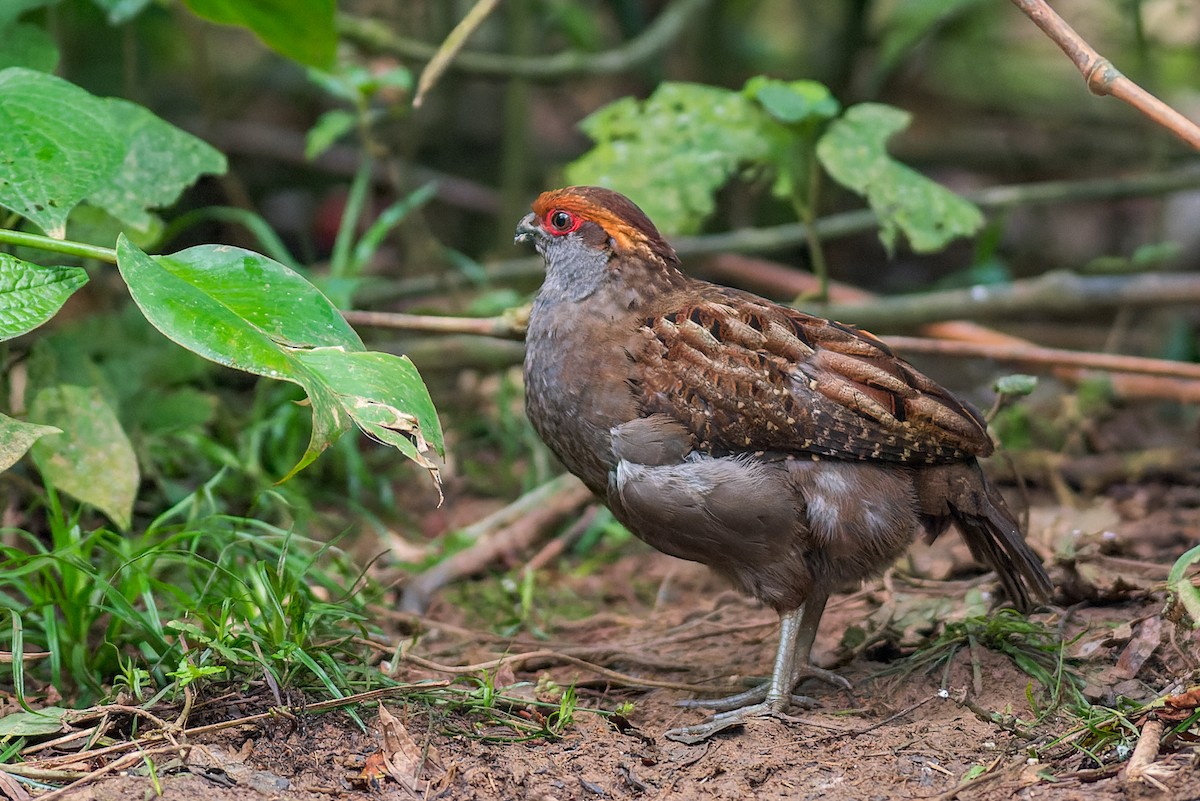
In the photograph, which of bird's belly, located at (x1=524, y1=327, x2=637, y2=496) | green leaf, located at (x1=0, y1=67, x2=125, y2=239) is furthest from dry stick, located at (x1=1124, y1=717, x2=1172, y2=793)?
green leaf, located at (x1=0, y1=67, x2=125, y2=239)

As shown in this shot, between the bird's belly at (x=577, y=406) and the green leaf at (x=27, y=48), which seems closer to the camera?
the bird's belly at (x=577, y=406)

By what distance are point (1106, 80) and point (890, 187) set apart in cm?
150

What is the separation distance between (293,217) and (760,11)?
3.67m

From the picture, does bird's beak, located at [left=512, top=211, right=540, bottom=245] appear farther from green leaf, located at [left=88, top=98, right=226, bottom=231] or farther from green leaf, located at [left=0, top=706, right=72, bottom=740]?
green leaf, located at [left=0, top=706, right=72, bottom=740]

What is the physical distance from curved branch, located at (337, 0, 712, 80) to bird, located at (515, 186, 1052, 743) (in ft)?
9.30

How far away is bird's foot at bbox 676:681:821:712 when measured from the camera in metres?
3.67

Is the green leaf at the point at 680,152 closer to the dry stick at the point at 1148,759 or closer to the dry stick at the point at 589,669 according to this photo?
the dry stick at the point at 589,669

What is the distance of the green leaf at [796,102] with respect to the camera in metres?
4.52

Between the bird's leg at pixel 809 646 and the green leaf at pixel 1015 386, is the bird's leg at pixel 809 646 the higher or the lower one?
the lower one

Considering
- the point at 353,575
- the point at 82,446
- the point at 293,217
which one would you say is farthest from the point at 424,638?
the point at 293,217

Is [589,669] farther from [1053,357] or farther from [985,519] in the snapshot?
[1053,357]

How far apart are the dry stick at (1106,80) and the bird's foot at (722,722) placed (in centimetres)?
189

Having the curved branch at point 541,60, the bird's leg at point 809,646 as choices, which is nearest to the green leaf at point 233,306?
the bird's leg at point 809,646

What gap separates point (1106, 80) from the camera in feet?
10.1
